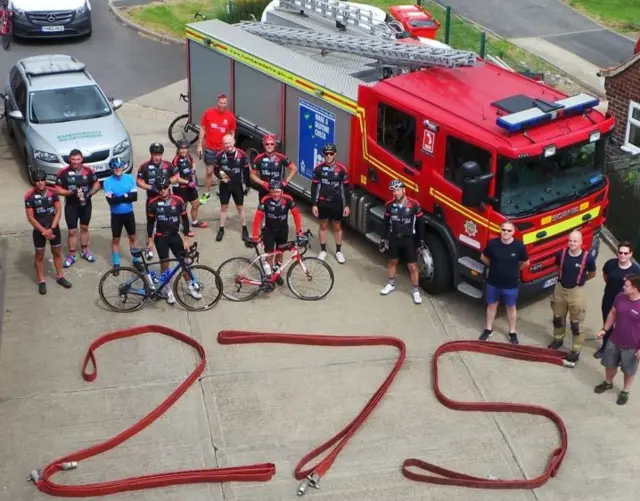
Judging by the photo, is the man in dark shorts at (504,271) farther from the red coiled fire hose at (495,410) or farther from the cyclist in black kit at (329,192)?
the cyclist in black kit at (329,192)

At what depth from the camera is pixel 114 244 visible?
→ 12.1 meters

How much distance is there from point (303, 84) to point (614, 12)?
55.1ft

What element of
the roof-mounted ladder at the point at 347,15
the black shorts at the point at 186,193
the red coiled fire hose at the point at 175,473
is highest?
the roof-mounted ladder at the point at 347,15

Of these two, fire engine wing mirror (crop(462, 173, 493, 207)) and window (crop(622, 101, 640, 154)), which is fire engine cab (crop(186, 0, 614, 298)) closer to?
fire engine wing mirror (crop(462, 173, 493, 207))

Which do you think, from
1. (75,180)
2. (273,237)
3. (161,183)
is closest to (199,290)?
(273,237)

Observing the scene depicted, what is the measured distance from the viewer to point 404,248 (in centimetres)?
1141

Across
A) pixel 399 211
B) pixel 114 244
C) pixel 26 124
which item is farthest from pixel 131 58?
pixel 399 211

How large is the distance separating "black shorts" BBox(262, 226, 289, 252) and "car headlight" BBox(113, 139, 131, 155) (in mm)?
4066

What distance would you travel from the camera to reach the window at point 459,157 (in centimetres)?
1049

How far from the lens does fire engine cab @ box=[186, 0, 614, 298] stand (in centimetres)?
1048

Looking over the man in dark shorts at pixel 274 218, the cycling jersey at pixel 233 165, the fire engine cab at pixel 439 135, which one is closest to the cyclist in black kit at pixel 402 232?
the fire engine cab at pixel 439 135

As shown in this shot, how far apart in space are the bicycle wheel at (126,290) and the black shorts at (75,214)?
1.19m

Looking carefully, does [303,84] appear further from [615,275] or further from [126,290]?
[615,275]

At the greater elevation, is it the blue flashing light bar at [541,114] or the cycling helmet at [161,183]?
the blue flashing light bar at [541,114]
